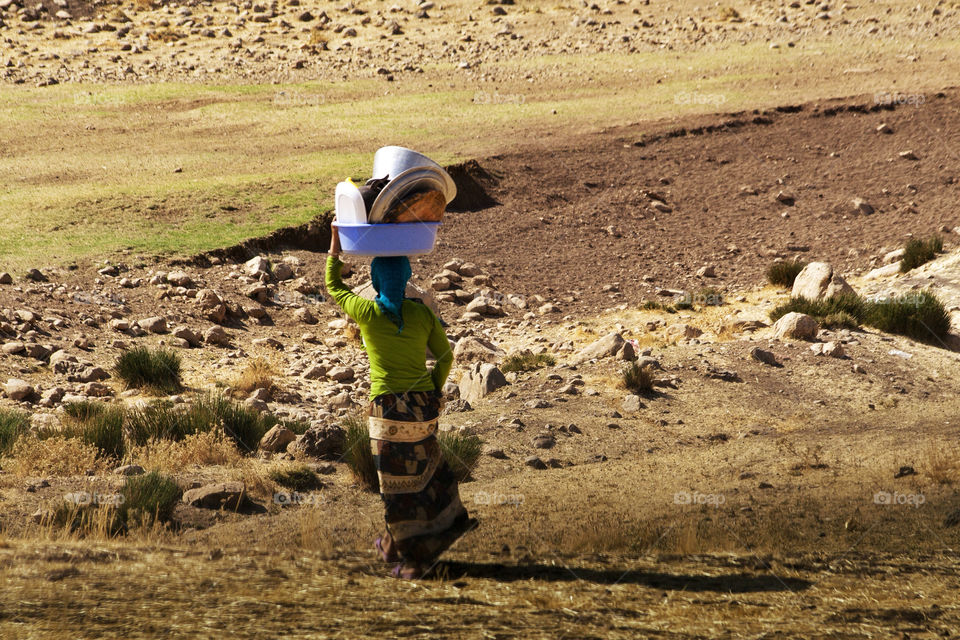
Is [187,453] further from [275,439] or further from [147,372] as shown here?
[147,372]

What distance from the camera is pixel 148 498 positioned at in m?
6.19

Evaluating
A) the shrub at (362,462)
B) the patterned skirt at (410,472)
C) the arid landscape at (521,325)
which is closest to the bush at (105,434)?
the arid landscape at (521,325)

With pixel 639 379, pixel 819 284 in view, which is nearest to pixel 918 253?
pixel 819 284

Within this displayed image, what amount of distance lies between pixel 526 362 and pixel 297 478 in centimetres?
433

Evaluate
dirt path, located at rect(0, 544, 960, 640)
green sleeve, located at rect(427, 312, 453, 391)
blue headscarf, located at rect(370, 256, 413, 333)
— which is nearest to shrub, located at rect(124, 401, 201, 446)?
dirt path, located at rect(0, 544, 960, 640)

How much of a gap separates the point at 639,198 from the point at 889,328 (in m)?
7.22

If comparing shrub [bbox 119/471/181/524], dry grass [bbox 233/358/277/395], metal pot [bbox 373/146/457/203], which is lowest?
dry grass [bbox 233/358/277/395]

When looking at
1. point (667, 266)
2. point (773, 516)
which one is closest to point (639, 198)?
point (667, 266)

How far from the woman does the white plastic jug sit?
17 cm

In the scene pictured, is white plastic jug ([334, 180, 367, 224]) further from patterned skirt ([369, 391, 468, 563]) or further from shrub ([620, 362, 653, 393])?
shrub ([620, 362, 653, 393])

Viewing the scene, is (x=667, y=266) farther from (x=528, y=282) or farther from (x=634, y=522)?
(x=634, y=522)

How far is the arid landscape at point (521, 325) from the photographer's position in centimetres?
499

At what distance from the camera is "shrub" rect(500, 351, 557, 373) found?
10.8 meters

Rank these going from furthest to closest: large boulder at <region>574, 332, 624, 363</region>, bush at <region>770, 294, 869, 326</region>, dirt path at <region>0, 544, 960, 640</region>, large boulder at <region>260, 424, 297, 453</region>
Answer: bush at <region>770, 294, 869, 326</region> < large boulder at <region>574, 332, 624, 363</region> < large boulder at <region>260, 424, 297, 453</region> < dirt path at <region>0, 544, 960, 640</region>
